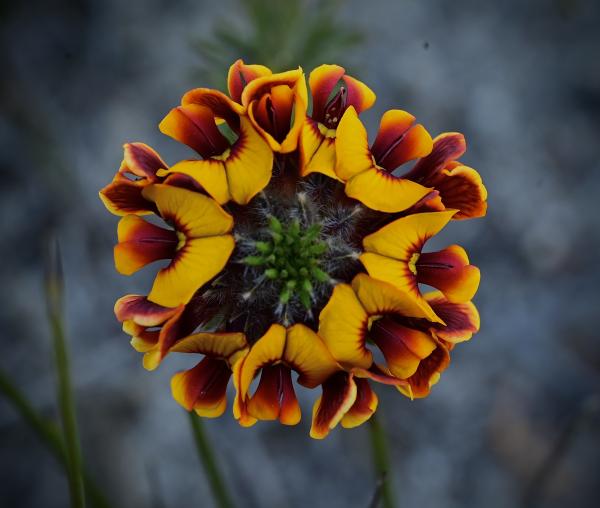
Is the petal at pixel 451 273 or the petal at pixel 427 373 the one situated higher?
the petal at pixel 451 273

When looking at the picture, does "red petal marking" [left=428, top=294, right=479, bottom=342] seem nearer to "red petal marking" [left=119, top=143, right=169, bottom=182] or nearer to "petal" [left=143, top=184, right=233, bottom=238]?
"petal" [left=143, top=184, right=233, bottom=238]

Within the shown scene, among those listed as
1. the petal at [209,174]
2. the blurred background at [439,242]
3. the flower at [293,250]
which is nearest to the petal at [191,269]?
the flower at [293,250]

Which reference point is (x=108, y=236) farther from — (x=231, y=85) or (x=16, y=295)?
(x=231, y=85)

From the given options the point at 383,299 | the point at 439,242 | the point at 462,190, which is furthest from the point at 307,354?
the point at 439,242

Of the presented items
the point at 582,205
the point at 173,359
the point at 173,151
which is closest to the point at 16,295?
the point at 173,359

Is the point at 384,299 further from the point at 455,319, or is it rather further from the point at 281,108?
the point at 281,108

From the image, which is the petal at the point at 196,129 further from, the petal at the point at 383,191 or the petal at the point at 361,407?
the petal at the point at 361,407
